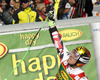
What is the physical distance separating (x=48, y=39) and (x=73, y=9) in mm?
2159

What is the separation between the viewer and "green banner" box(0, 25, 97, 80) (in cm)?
490

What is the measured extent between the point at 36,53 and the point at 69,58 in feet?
3.06

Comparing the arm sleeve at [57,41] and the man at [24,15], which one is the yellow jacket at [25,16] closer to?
the man at [24,15]

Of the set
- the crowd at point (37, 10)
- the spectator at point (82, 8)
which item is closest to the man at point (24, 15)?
the crowd at point (37, 10)

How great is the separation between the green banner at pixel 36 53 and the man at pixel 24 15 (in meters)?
0.97

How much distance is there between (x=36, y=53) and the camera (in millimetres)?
5023

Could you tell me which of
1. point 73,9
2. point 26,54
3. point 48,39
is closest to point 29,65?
point 26,54

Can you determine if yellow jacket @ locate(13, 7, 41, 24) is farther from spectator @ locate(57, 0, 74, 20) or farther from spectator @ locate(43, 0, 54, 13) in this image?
spectator @ locate(43, 0, 54, 13)

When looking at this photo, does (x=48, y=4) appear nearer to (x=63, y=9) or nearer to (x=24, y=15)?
(x=63, y=9)

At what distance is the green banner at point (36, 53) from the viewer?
4902mm

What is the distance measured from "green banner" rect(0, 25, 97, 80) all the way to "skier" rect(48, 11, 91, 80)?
2.21 ft

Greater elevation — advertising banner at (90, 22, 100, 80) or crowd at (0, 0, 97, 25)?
crowd at (0, 0, 97, 25)

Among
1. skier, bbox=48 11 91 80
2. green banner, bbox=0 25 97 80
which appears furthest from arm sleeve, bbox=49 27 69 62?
green banner, bbox=0 25 97 80

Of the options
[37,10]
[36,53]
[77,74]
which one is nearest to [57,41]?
[77,74]
